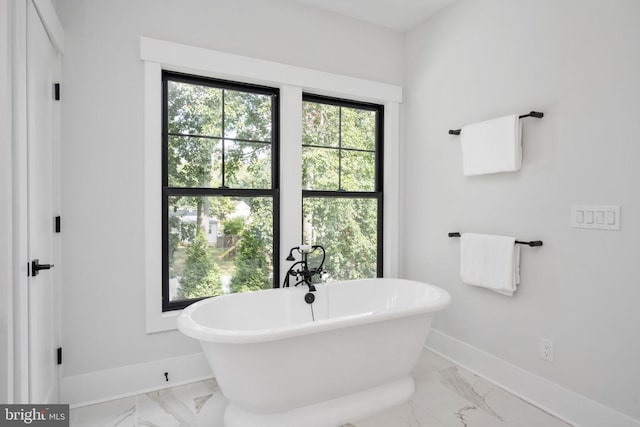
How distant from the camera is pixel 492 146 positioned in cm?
234

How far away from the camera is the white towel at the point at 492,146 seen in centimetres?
221

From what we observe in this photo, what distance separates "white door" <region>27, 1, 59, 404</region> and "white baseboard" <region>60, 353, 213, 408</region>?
11cm

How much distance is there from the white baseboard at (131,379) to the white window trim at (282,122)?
0.81 feet

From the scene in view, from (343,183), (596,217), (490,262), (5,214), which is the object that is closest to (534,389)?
(490,262)

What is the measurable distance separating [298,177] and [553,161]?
5.41ft

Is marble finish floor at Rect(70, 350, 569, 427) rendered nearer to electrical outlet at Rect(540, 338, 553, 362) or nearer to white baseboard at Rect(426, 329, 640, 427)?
white baseboard at Rect(426, 329, 640, 427)

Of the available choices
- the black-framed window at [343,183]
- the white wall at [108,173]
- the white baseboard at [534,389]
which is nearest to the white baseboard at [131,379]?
the white wall at [108,173]

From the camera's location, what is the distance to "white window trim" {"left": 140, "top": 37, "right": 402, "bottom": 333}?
225 centimetres

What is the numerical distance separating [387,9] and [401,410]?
2.84 metres

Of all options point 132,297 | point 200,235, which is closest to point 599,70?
point 200,235

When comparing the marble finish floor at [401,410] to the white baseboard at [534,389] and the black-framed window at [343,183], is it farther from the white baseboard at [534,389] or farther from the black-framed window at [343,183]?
the black-framed window at [343,183]

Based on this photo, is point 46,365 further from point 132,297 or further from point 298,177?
point 298,177

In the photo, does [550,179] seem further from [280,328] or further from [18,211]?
[18,211]

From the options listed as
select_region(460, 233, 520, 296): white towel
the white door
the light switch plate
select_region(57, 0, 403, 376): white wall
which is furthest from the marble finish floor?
the light switch plate
